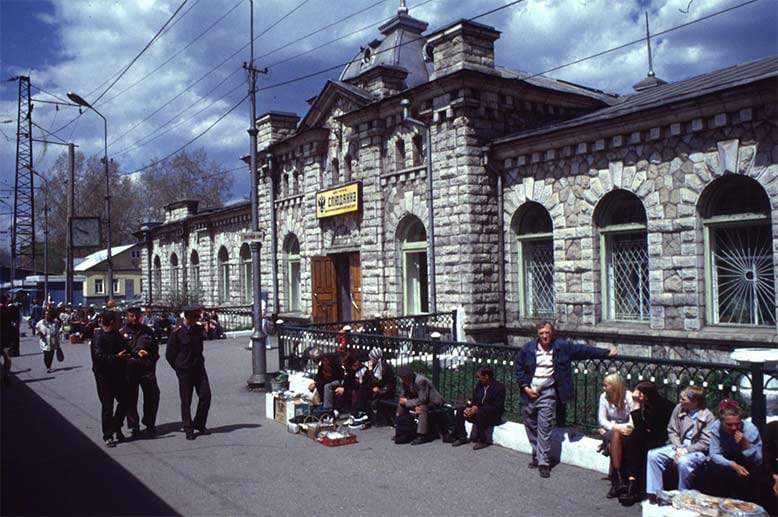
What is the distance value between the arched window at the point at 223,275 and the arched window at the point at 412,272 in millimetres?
14969

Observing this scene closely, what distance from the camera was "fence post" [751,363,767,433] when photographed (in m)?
6.38

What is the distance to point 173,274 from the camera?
3741 cm

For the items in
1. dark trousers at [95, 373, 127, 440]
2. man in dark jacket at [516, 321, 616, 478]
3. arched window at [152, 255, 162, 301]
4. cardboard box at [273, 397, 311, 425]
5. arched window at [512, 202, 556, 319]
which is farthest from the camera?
arched window at [152, 255, 162, 301]

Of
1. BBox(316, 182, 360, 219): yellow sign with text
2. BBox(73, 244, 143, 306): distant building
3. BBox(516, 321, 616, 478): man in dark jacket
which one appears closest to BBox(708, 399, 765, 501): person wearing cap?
BBox(516, 321, 616, 478): man in dark jacket

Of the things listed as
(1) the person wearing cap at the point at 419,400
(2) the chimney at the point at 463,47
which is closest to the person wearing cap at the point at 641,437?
(1) the person wearing cap at the point at 419,400

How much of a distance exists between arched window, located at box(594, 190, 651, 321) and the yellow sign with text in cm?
775

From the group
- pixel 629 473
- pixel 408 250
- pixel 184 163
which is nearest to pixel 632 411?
pixel 629 473

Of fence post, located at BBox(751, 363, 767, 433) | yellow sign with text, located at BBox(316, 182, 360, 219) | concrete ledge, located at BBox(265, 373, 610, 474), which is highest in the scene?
yellow sign with text, located at BBox(316, 182, 360, 219)

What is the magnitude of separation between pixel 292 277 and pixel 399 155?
326 inches

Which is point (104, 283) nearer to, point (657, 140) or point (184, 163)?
point (184, 163)

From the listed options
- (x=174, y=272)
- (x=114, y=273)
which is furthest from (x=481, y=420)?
(x=114, y=273)

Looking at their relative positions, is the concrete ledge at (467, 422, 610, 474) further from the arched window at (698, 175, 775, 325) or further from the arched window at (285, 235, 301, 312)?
the arched window at (285, 235, 301, 312)

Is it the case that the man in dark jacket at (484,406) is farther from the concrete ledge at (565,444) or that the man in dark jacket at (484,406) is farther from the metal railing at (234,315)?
the metal railing at (234,315)

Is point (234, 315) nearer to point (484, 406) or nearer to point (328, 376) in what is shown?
point (328, 376)
